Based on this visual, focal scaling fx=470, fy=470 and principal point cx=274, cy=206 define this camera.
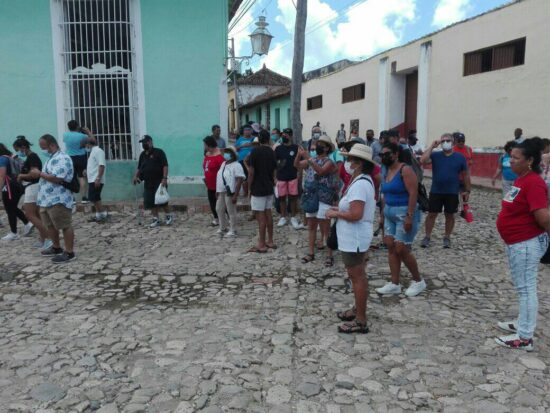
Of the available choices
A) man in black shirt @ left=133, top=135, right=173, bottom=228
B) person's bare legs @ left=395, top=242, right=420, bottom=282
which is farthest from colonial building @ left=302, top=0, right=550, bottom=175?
man in black shirt @ left=133, top=135, right=173, bottom=228

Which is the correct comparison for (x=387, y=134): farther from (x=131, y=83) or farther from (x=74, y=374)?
(x=131, y=83)

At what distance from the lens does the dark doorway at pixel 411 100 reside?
18.5m

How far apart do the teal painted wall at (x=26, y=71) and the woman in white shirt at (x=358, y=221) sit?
7401mm

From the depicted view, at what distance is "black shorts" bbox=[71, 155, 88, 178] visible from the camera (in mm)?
8195

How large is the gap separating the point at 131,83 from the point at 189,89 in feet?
3.66

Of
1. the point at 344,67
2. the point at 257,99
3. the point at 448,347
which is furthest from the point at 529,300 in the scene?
the point at 257,99

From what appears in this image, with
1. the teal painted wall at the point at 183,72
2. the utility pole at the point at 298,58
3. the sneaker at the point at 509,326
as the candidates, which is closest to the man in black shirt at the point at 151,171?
the teal painted wall at the point at 183,72

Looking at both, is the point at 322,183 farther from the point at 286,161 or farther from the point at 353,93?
the point at 353,93

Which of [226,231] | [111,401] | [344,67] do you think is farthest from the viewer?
[344,67]

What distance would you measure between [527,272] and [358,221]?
1266 millimetres

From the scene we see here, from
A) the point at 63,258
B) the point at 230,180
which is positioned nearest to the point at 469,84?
the point at 230,180

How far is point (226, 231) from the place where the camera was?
7.43 meters

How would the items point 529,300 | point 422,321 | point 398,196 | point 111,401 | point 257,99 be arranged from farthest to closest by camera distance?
1. point 257,99
2. point 398,196
3. point 422,321
4. point 529,300
5. point 111,401

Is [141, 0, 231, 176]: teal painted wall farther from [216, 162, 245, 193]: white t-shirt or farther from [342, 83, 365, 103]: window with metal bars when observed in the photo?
[342, 83, 365, 103]: window with metal bars
